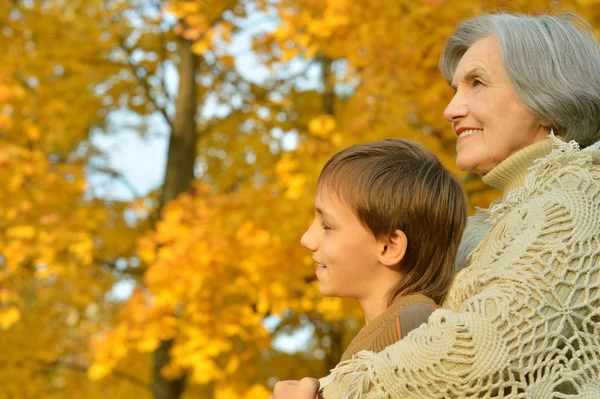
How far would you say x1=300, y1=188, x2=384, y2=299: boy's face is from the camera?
193cm

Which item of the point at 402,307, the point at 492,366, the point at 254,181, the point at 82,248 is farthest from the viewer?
the point at 254,181

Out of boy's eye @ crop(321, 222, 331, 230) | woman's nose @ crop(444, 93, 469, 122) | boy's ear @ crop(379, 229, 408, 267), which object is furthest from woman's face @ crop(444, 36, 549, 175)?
boy's eye @ crop(321, 222, 331, 230)

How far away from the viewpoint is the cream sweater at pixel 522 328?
139 cm

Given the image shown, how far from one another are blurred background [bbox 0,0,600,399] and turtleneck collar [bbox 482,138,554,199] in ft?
8.25

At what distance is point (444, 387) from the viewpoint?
55.1 inches

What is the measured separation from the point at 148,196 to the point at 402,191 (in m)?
6.77

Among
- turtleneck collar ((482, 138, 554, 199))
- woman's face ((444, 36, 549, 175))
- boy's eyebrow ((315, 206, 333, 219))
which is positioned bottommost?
boy's eyebrow ((315, 206, 333, 219))

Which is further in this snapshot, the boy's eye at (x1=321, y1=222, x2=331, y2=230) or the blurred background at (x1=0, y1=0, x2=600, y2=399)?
the blurred background at (x1=0, y1=0, x2=600, y2=399)

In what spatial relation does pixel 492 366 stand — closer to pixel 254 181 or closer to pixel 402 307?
pixel 402 307

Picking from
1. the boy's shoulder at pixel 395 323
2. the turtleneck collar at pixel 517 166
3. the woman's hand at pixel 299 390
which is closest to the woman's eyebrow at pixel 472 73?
the turtleneck collar at pixel 517 166

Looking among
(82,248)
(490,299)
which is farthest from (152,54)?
(490,299)

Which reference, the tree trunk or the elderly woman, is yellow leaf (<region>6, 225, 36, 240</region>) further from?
the elderly woman

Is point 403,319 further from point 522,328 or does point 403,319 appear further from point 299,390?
point 522,328

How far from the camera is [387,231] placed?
191 cm
